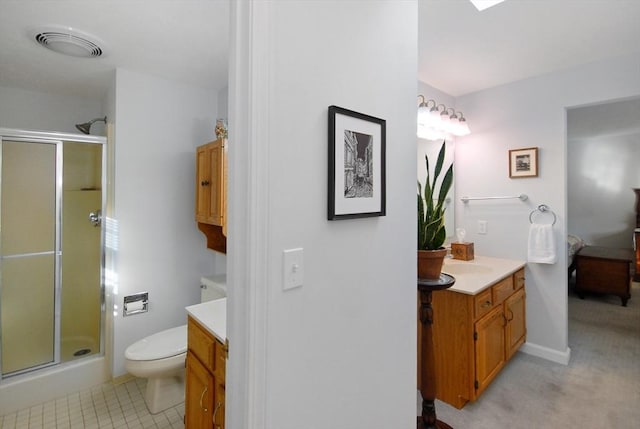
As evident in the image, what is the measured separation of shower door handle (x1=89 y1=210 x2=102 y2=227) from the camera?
2.45 m

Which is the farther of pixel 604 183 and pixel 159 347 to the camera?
pixel 604 183

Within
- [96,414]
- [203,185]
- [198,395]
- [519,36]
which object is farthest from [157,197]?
[519,36]

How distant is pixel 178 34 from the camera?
6.08 feet

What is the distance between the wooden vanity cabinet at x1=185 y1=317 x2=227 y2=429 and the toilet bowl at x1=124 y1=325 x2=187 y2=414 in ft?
1.36

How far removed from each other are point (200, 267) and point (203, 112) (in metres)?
1.38

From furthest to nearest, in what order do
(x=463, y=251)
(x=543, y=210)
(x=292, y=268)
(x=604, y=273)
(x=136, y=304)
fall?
(x=604, y=273) → (x=463, y=251) → (x=543, y=210) → (x=136, y=304) → (x=292, y=268)

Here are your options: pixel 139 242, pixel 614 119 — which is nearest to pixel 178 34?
pixel 139 242

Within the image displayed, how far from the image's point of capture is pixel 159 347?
6.38ft

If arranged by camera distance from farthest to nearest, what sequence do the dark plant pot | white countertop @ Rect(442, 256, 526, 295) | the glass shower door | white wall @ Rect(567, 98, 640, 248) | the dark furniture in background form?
white wall @ Rect(567, 98, 640, 248)
the dark furniture in background
the glass shower door
white countertop @ Rect(442, 256, 526, 295)
the dark plant pot

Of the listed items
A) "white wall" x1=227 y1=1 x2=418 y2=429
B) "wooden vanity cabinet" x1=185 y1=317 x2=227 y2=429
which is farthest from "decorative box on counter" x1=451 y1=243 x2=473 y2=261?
"wooden vanity cabinet" x1=185 y1=317 x2=227 y2=429

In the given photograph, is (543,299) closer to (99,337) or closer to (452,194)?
(452,194)

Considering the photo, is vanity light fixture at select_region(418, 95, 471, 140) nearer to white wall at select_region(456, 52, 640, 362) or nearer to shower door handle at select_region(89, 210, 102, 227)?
white wall at select_region(456, 52, 640, 362)

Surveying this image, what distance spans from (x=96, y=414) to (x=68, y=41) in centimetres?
230

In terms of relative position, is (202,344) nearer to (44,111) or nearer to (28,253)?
(28,253)
